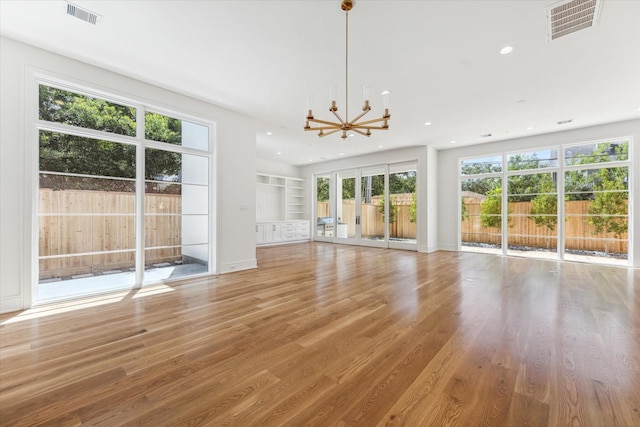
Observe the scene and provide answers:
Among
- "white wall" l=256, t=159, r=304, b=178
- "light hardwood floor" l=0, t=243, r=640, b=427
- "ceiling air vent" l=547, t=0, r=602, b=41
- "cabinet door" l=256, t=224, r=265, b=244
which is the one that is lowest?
"light hardwood floor" l=0, t=243, r=640, b=427

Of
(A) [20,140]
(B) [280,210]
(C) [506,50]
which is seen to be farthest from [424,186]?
(A) [20,140]

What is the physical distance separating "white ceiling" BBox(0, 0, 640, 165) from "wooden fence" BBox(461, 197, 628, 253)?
2391 mm

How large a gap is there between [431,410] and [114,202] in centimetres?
470

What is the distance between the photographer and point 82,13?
8.99 feet

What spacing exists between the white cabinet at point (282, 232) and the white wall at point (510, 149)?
16.4 ft

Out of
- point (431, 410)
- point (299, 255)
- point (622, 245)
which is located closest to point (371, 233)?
point (299, 255)

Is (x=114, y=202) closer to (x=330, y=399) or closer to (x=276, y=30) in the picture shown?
(x=276, y=30)

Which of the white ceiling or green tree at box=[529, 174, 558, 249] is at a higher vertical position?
the white ceiling

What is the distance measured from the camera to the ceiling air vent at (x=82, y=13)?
8.76ft

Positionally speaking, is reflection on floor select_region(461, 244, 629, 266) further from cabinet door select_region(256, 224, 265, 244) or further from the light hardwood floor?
cabinet door select_region(256, 224, 265, 244)

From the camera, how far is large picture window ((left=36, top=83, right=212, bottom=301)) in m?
3.56

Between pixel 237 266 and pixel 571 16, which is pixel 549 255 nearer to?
pixel 571 16

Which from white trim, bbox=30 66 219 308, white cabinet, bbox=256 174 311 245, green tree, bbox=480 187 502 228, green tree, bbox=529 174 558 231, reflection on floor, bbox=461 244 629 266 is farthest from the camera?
white cabinet, bbox=256 174 311 245

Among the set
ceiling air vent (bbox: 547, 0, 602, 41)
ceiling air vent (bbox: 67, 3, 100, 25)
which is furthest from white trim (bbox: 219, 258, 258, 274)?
ceiling air vent (bbox: 547, 0, 602, 41)
